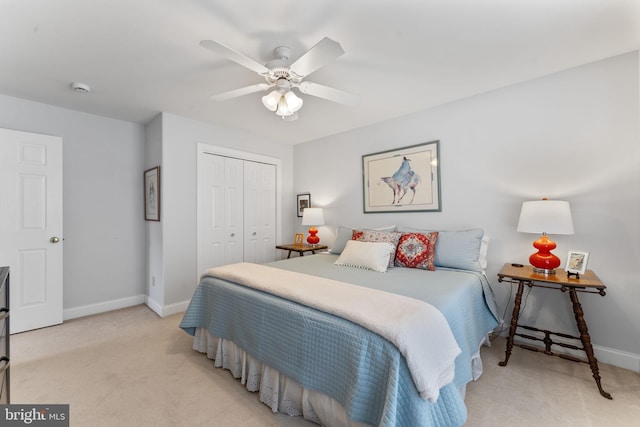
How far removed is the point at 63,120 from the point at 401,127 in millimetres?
3850

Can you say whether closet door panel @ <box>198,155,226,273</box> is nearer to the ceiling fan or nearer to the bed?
the bed

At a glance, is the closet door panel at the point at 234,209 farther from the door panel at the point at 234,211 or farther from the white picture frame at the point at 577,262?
the white picture frame at the point at 577,262

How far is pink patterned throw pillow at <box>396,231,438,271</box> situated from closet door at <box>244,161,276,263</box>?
7.42 ft

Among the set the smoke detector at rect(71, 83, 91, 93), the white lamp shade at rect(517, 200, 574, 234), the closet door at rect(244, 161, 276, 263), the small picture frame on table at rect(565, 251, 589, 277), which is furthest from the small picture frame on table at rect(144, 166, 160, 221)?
the small picture frame on table at rect(565, 251, 589, 277)

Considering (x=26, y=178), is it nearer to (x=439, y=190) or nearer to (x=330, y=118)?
(x=330, y=118)

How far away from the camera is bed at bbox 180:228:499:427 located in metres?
1.27

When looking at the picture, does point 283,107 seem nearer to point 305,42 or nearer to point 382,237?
point 305,42

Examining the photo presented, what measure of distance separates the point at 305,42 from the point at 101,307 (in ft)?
12.2

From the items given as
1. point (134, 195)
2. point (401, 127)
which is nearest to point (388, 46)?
point (401, 127)

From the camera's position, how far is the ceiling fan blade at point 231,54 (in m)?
1.49

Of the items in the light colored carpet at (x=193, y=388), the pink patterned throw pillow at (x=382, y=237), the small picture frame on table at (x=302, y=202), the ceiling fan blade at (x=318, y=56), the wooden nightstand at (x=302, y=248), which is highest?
the ceiling fan blade at (x=318, y=56)

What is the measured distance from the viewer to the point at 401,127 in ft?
11.0

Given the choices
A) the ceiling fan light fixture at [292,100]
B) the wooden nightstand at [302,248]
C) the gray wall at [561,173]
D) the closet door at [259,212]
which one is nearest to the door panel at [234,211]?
the closet door at [259,212]

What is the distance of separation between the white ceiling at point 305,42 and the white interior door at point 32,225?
0.55m
